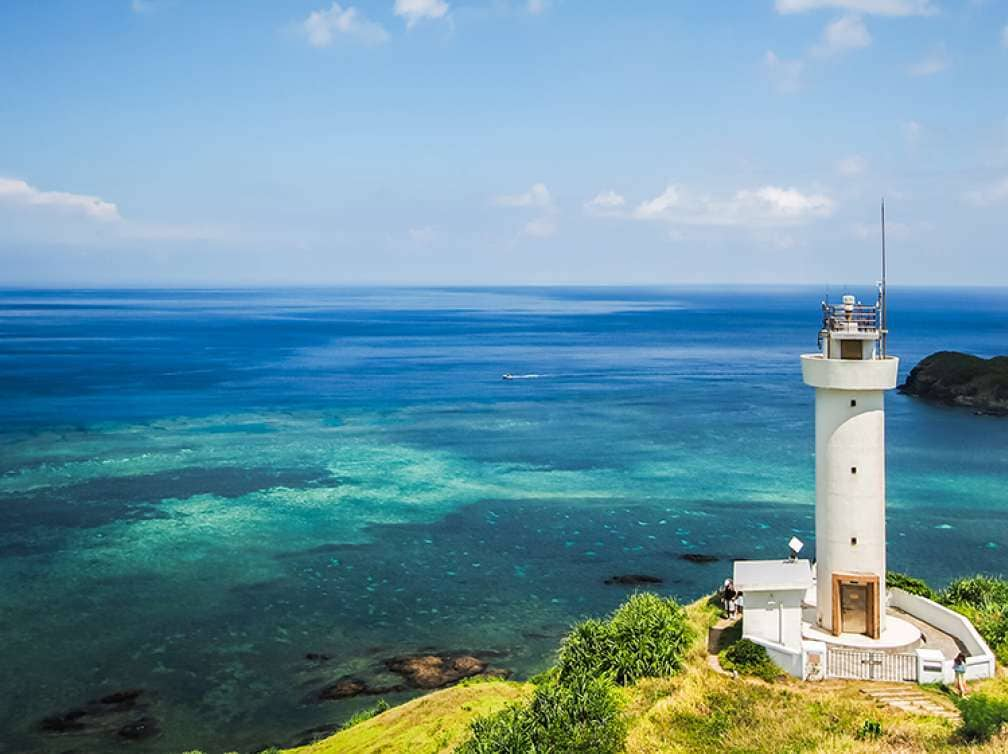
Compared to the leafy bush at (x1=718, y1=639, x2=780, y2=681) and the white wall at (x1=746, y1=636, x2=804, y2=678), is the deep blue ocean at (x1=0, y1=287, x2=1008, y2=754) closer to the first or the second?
the leafy bush at (x1=718, y1=639, x2=780, y2=681)

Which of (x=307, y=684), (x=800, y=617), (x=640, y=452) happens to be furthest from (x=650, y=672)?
(x=640, y=452)

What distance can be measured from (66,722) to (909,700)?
2432 cm

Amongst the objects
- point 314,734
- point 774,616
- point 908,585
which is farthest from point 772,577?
point 314,734

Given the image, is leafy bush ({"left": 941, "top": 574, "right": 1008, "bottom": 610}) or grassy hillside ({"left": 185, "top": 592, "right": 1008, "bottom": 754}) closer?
grassy hillside ({"left": 185, "top": 592, "right": 1008, "bottom": 754})

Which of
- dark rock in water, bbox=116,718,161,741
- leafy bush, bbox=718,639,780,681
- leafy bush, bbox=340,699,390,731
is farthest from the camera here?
dark rock in water, bbox=116,718,161,741

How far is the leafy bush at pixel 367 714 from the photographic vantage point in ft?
91.6

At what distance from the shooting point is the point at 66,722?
28.8 m

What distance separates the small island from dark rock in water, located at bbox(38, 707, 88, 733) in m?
80.1

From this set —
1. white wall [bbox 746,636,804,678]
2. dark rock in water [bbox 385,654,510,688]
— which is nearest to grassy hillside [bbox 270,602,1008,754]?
white wall [bbox 746,636,804,678]

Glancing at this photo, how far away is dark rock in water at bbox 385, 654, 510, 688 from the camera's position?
1232 inches

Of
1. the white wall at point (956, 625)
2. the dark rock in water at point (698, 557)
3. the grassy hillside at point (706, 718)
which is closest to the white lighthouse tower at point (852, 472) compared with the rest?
the white wall at point (956, 625)

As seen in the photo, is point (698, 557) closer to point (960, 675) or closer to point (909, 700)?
point (960, 675)

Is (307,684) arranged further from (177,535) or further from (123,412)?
(123,412)

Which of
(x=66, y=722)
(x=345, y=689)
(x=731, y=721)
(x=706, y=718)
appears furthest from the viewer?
(x=345, y=689)
